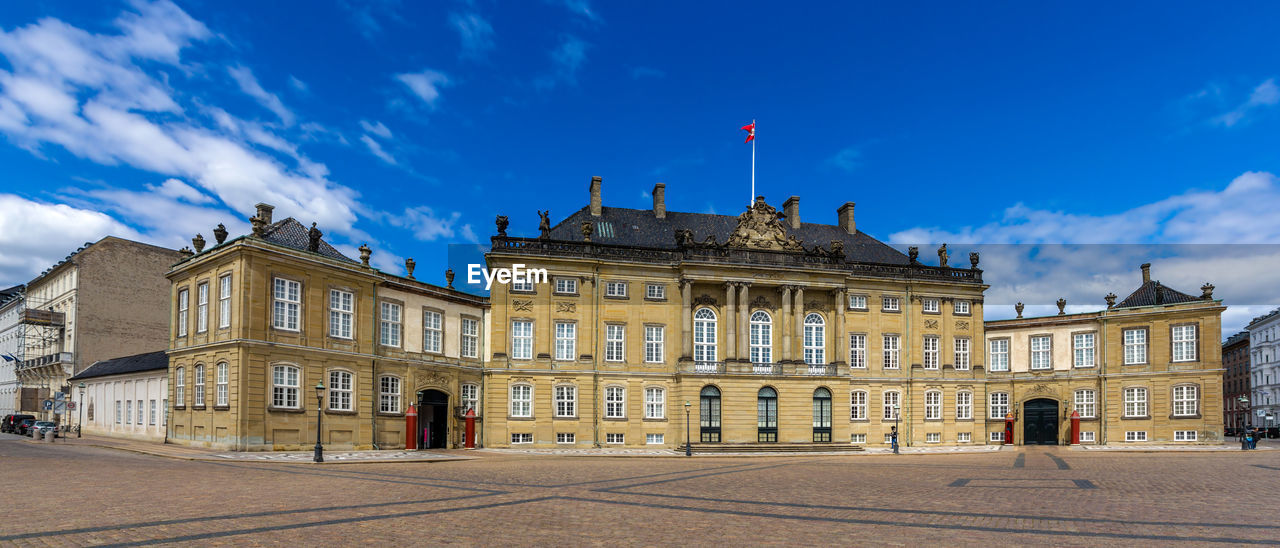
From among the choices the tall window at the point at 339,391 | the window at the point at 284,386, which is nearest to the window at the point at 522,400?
the tall window at the point at 339,391

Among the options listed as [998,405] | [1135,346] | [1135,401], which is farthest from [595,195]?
[1135,401]

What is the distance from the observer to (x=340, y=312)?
1670 inches

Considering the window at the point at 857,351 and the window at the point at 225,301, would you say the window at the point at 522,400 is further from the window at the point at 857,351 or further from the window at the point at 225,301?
the window at the point at 857,351

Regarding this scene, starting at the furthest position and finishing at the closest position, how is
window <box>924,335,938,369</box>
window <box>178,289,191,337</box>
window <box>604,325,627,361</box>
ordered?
window <box>924,335,938,369</box>, window <box>604,325,627,361</box>, window <box>178,289,191,337</box>

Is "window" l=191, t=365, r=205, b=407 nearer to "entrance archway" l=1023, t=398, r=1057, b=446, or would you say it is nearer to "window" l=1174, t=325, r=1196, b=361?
"entrance archway" l=1023, t=398, r=1057, b=446

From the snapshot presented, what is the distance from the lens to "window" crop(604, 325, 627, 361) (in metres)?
54.6

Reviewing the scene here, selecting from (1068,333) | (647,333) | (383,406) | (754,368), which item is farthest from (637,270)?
(1068,333)

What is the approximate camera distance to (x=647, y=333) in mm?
55344

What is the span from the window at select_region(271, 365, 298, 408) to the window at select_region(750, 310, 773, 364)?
28380mm

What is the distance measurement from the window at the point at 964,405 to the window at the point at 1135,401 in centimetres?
1054

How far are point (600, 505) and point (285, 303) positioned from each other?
25.7 metres

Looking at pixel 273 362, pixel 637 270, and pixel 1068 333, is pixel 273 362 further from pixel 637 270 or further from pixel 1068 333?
pixel 1068 333

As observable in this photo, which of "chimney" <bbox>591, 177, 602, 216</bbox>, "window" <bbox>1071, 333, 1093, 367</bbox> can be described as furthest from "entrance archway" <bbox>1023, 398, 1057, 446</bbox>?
"chimney" <bbox>591, 177, 602, 216</bbox>

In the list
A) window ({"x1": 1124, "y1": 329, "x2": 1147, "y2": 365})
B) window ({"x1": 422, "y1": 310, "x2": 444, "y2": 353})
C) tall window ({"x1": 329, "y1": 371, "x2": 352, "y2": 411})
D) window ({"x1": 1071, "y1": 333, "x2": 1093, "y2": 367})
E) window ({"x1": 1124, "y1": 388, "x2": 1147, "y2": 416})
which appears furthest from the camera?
window ({"x1": 1071, "y1": 333, "x2": 1093, "y2": 367})
